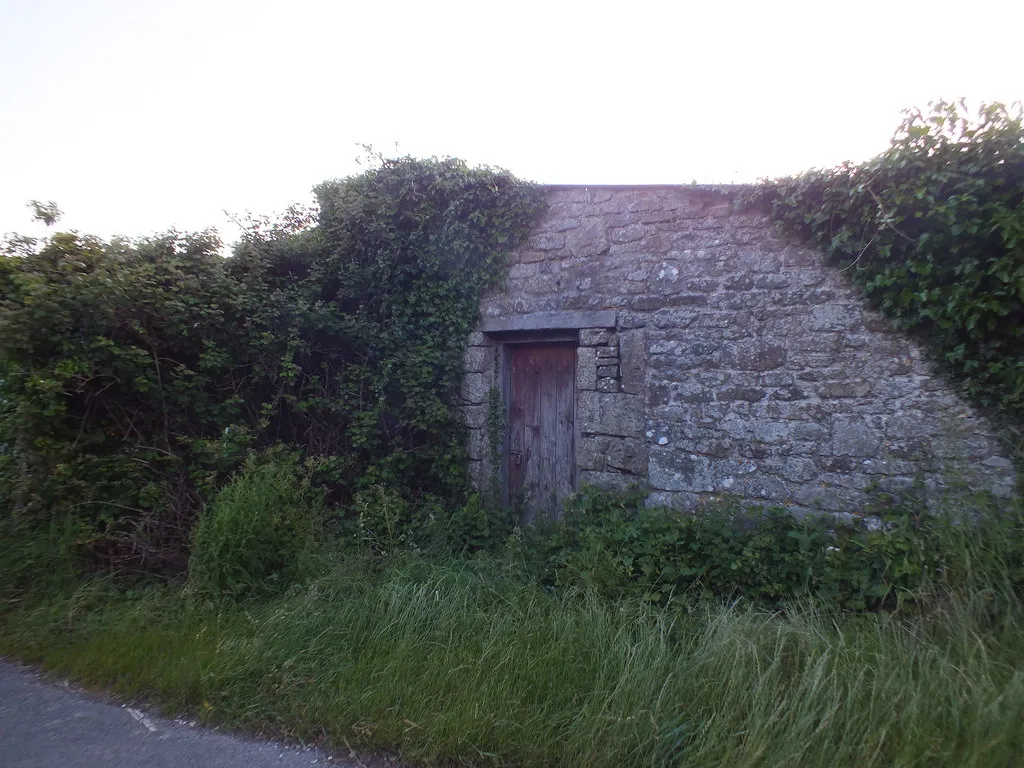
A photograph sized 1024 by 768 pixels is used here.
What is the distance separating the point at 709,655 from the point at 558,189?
391 centimetres

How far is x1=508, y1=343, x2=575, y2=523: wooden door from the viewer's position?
6078 millimetres

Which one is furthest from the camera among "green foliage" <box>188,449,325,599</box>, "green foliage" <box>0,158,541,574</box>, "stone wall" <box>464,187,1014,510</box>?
"green foliage" <box>0,158,541,574</box>

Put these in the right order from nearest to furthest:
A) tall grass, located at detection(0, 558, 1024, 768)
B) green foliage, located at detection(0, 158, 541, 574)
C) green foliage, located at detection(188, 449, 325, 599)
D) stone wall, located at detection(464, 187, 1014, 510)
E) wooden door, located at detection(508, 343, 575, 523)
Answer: tall grass, located at detection(0, 558, 1024, 768), stone wall, located at detection(464, 187, 1014, 510), green foliage, located at detection(188, 449, 325, 599), green foliage, located at detection(0, 158, 541, 574), wooden door, located at detection(508, 343, 575, 523)

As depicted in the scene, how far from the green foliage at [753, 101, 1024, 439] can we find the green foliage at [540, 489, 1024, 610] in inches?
33.7

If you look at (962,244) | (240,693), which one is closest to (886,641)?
(962,244)

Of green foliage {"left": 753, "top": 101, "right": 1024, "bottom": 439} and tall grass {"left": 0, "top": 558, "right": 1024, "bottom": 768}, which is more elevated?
green foliage {"left": 753, "top": 101, "right": 1024, "bottom": 439}

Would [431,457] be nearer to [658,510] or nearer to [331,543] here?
[331,543]

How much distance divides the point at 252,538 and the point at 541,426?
2.51 metres

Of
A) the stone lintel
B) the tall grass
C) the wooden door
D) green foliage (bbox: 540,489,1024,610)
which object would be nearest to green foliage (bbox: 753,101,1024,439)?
green foliage (bbox: 540,489,1024,610)

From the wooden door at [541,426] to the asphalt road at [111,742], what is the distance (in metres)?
3.00

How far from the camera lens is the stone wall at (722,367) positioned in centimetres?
461

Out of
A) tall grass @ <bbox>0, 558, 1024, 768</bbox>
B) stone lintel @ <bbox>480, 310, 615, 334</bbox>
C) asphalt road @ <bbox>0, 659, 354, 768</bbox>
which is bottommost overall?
asphalt road @ <bbox>0, 659, 354, 768</bbox>

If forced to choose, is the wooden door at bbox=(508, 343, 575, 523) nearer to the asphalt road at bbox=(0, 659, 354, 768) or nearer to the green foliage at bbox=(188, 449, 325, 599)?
the green foliage at bbox=(188, 449, 325, 599)

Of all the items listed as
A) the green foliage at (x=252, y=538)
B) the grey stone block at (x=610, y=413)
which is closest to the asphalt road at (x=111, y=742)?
the green foliage at (x=252, y=538)
